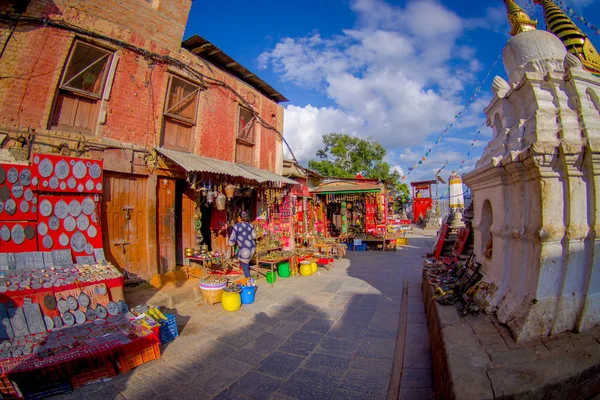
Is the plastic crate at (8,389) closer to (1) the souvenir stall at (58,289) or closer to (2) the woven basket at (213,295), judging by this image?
(1) the souvenir stall at (58,289)

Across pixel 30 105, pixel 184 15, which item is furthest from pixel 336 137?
pixel 30 105

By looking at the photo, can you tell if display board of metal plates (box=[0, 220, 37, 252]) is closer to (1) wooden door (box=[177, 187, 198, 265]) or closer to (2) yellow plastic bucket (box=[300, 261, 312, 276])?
(1) wooden door (box=[177, 187, 198, 265])

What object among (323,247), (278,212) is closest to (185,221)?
(278,212)

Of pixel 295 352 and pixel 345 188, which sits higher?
pixel 345 188

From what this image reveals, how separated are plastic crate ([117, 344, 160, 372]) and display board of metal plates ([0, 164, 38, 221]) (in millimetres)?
3215

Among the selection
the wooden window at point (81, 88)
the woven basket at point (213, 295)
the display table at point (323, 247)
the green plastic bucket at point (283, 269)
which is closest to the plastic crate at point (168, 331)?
the woven basket at point (213, 295)

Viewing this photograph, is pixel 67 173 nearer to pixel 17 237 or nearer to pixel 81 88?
pixel 17 237

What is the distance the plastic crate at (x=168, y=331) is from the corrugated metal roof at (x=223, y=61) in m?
7.40

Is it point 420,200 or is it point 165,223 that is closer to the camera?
point 165,223

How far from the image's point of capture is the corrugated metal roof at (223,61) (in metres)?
7.95

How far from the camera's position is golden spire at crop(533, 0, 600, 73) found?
5.26 metres

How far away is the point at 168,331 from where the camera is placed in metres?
4.61

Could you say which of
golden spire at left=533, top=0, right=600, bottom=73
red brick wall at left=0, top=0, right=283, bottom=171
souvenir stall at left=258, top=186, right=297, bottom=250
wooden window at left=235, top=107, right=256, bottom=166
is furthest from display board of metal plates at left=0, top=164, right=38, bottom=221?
golden spire at left=533, top=0, right=600, bottom=73

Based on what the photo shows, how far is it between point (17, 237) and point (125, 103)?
11.5 ft
